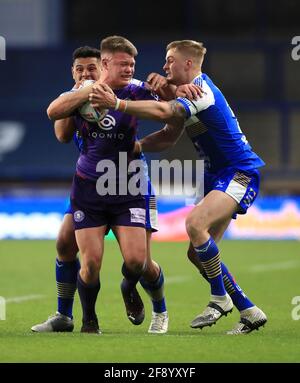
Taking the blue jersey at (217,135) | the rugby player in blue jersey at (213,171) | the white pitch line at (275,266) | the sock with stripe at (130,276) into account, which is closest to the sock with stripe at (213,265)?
the rugby player in blue jersey at (213,171)

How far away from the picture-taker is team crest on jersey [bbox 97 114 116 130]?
30.8 ft

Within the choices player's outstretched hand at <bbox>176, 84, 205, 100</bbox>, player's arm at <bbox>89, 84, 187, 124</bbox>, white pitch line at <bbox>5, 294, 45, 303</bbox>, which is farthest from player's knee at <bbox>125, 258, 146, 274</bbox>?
white pitch line at <bbox>5, 294, 45, 303</bbox>

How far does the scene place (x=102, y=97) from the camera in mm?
8977

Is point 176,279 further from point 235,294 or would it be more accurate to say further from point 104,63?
point 104,63

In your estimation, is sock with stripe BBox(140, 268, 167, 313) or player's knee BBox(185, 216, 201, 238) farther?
sock with stripe BBox(140, 268, 167, 313)

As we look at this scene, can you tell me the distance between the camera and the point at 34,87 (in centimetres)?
2473

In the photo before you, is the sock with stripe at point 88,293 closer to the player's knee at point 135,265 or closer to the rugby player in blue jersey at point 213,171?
the player's knee at point 135,265

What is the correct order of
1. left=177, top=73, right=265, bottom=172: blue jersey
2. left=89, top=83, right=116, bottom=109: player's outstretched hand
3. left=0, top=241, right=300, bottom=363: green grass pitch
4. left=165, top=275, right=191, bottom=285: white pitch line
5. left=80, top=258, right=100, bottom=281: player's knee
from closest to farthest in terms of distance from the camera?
1. left=0, top=241, right=300, bottom=363: green grass pitch
2. left=89, top=83, right=116, bottom=109: player's outstretched hand
3. left=80, top=258, right=100, bottom=281: player's knee
4. left=177, top=73, right=265, bottom=172: blue jersey
5. left=165, top=275, right=191, bottom=285: white pitch line

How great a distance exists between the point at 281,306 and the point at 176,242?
10.8m

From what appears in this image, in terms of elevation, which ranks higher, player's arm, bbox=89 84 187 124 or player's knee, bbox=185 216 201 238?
player's arm, bbox=89 84 187 124

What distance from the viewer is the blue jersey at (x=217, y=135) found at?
9602 millimetres

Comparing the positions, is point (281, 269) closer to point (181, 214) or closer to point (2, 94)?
point (181, 214)

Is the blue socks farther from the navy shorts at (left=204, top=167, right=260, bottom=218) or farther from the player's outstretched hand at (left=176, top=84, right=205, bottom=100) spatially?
the player's outstretched hand at (left=176, top=84, right=205, bottom=100)
